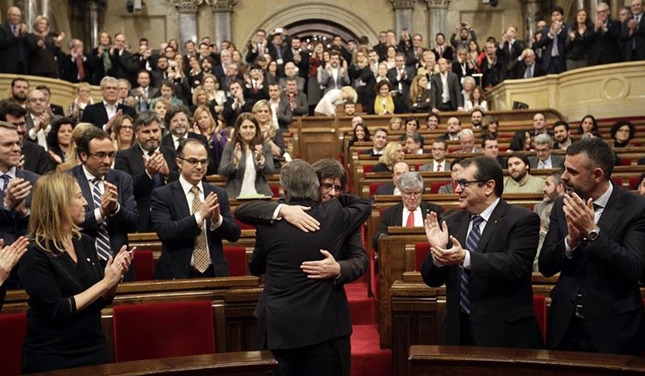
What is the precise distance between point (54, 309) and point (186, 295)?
824 mm

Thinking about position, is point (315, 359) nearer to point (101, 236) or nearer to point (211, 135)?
point (101, 236)

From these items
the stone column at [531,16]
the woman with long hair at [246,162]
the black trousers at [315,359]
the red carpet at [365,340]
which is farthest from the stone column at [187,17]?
the black trousers at [315,359]

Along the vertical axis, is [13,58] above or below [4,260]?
above

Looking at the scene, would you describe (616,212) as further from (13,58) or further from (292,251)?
(13,58)

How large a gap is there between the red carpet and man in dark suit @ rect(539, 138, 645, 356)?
1.63 metres

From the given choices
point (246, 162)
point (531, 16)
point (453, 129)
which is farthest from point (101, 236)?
point (531, 16)

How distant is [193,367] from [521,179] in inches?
171

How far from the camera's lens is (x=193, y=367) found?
2.60m

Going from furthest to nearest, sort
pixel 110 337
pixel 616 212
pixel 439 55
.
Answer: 1. pixel 439 55
2. pixel 110 337
3. pixel 616 212

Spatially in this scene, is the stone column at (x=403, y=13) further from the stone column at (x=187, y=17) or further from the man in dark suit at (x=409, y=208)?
the man in dark suit at (x=409, y=208)

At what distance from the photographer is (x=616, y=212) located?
2.93m

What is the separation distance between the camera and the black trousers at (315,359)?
3035mm

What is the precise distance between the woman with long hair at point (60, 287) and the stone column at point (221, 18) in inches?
601

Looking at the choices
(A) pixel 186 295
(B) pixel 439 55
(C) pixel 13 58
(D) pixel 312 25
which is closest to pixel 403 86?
(B) pixel 439 55
